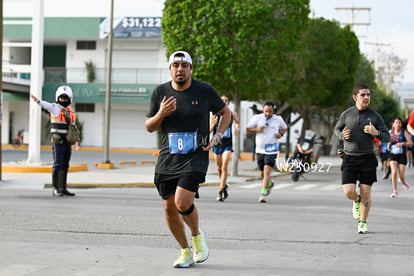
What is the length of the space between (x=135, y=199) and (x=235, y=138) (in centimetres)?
1199

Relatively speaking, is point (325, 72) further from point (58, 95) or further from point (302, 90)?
point (58, 95)

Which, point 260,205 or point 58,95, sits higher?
point 58,95

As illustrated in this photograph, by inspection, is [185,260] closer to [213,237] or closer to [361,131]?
[213,237]

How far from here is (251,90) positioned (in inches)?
1097

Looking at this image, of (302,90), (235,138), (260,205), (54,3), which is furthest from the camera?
(54,3)

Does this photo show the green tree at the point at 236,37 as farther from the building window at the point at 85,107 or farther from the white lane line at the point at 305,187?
the building window at the point at 85,107

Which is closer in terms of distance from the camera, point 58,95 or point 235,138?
point 58,95

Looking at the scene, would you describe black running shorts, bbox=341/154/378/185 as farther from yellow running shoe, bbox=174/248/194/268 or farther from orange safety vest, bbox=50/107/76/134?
orange safety vest, bbox=50/107/76/134

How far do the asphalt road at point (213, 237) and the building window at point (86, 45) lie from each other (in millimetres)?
37285

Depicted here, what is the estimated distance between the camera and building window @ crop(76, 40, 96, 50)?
54.0m

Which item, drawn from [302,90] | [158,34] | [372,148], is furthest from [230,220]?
[158,34]

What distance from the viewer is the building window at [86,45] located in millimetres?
54031

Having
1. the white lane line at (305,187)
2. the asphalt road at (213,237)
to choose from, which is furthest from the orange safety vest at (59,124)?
the white lane line at (305,187)

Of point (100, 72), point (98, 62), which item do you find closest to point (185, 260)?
point (100, 72)
